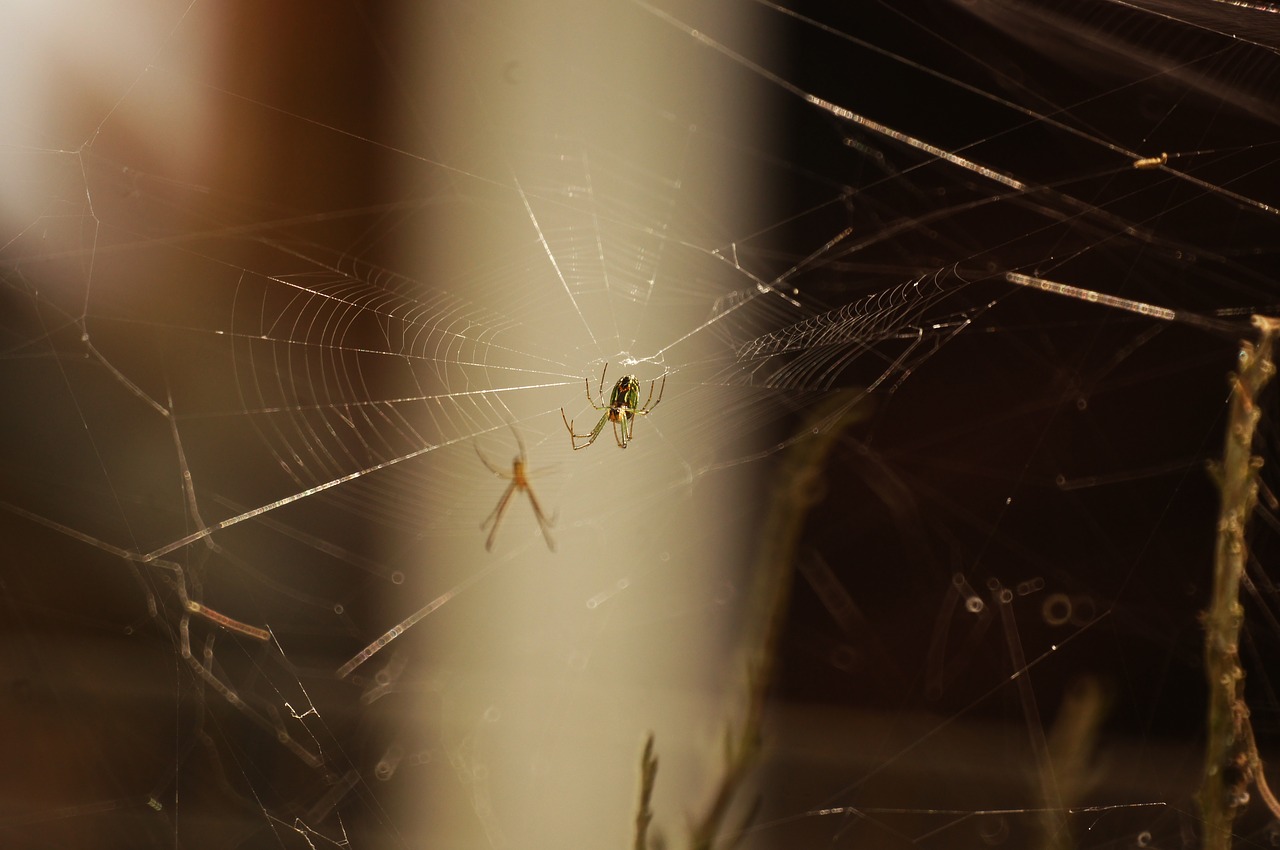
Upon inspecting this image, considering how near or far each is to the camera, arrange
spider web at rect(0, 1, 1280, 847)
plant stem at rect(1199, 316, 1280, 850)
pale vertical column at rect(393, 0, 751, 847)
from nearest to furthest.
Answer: plant stem at rect(1199, 316, 1280, 850) < spider web at rect(0, 1, 1280, 847) < pale vertical column at rect(393, 0, 751, 847)

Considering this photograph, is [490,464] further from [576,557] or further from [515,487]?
[576,557]

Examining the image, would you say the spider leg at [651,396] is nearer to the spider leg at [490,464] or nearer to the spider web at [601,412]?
the spider web at [601,412]

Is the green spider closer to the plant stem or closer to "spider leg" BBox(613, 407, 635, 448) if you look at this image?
"spider leg" BBox(613, 407, 635, 448)

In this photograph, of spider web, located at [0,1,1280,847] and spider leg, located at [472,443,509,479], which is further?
spider leg, located at [472,443,509,479]

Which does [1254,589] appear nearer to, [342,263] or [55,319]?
[342,263]

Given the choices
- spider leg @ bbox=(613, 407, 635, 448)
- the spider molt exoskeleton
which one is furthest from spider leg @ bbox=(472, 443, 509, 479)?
spider leg @ bbox=(613, 407, 635, 448)

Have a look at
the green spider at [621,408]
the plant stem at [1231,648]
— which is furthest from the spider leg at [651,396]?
Answer: the plant stem at [1231,648]

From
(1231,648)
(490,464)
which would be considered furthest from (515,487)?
(1231,648)
